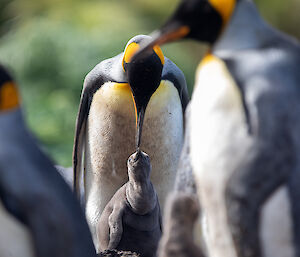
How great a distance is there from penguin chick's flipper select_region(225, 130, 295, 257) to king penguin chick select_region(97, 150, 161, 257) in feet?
3.31

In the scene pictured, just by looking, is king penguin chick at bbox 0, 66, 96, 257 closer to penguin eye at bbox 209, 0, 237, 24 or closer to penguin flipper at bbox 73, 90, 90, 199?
penguin eye at bbox 209, 0, 237, 24

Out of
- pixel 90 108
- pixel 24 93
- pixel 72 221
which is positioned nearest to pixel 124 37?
pixel 24 93

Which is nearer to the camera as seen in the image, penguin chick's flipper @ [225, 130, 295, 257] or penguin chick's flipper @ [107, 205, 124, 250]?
penguin chick's flipper @ [225, 130, 295, 257]

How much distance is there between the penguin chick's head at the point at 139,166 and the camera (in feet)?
8.59

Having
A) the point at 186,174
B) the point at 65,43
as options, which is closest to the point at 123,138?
the point at 186,174

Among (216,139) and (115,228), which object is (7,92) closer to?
(216,139)

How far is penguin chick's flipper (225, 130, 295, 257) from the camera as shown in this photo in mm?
1586

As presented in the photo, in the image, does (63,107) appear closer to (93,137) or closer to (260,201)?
(93,137)

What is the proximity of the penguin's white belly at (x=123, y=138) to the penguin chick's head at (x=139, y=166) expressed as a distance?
252 millimetres

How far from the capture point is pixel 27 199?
172 cm

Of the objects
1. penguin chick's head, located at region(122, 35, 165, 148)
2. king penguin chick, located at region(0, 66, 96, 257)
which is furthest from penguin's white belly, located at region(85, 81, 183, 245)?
king penguin chick, located at region(0, 66, 96, 257)

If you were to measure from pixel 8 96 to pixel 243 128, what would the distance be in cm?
70

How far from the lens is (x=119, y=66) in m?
2.85

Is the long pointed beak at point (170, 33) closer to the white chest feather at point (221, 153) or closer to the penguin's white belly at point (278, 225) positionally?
the white chest feather at point (221, 153)
